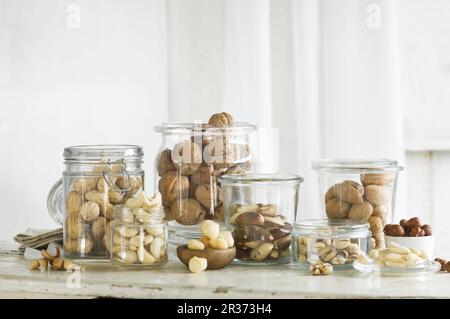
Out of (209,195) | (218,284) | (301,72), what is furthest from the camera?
(301,72)

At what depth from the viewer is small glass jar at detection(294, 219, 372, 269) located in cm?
117

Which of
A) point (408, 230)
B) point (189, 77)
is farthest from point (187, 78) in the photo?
point (408, 230)

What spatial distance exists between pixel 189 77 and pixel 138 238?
39.5 inches

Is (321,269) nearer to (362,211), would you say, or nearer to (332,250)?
(332,250)

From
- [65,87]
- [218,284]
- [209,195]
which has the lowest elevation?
[218,284]

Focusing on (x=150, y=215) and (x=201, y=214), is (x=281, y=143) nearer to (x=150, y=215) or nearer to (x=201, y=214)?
(x=201, y=214)

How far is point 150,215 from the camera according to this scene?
1.21 meters

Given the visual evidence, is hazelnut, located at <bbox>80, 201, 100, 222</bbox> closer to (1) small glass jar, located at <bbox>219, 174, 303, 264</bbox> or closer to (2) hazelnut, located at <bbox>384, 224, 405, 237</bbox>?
(1) small glass jar, located at <bbox>219, 174, 303, 264</bbox>

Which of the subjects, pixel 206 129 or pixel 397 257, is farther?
pixel 206 129

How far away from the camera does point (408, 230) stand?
1255 mm

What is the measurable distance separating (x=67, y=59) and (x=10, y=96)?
0.64 ft

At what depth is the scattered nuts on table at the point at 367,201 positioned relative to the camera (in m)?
1.26
